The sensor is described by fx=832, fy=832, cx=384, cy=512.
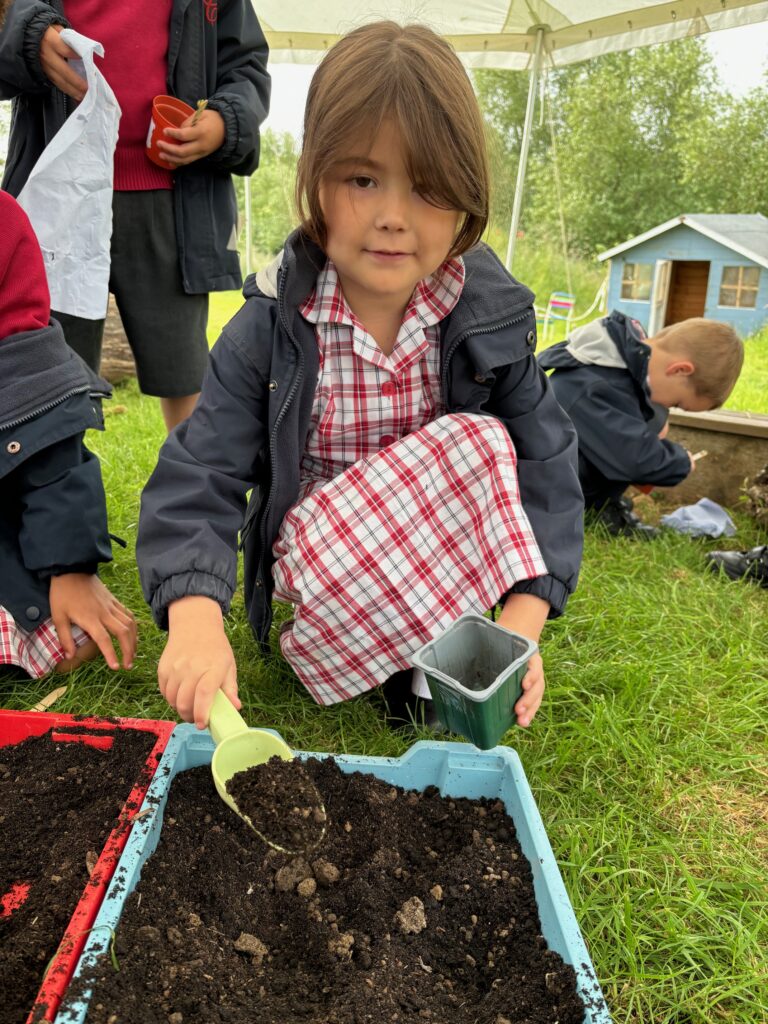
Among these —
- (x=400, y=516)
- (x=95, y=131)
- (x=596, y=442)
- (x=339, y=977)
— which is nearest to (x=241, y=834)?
(x=339, y=977)

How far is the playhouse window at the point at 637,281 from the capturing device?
30.0ft

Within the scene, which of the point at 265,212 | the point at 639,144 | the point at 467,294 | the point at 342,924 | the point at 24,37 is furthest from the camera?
the point at 639,144

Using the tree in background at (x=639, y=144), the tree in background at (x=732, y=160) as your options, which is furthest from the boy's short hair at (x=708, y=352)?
the tree in background at (x=639, y=144)

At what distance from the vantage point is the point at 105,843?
1070 millimetres

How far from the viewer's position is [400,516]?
4.47ft

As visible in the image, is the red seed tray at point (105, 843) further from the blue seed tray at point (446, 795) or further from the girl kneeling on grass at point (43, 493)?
the girl kneeling on grass at point (43, 493)

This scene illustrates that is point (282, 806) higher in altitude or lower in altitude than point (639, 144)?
lower

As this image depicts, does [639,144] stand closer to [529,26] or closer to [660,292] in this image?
[660,292]

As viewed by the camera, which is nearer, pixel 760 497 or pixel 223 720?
pixel 223 720

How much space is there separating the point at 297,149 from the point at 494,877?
42.9 inches

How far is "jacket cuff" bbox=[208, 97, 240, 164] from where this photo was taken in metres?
2.02

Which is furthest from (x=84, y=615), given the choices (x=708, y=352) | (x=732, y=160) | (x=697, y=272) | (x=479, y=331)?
(x=732, y=160)

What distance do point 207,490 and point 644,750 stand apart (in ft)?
2.95

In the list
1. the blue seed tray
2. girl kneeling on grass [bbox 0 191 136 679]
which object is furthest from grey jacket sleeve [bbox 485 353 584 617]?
girl kneeling on grass [bbox 0 191 136 679]
